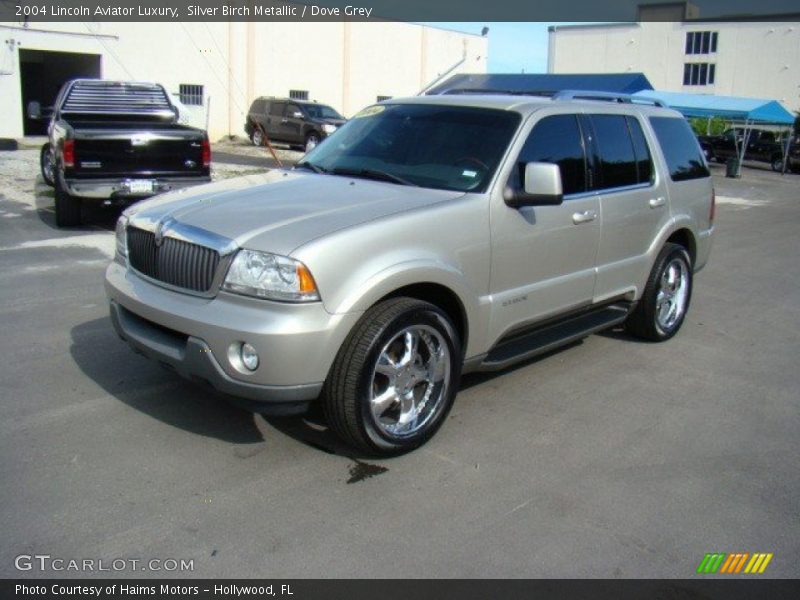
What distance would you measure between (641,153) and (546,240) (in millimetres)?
1622

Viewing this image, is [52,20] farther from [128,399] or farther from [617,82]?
[128,399]

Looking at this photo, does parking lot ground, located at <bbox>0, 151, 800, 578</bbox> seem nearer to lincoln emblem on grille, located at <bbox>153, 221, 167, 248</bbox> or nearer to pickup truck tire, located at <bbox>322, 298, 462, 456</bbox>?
pickup truck tire, located at <bbox>322, 298, 462, 456</bbox>

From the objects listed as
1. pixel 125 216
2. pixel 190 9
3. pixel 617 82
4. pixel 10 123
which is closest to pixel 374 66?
pixel 190 9

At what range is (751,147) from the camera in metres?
35.1

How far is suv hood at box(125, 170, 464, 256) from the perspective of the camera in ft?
12.7

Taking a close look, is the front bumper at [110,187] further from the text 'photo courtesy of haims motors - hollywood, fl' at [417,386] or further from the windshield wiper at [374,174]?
the windshield wiper at [374,174]

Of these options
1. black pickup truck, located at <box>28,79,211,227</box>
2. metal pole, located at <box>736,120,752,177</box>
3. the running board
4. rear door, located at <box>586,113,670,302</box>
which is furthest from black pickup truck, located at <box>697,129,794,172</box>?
the running board

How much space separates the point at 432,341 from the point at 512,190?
105 cm

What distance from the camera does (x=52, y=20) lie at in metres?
23.9

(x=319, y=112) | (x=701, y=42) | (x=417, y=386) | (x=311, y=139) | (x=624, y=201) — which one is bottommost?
(x=417, y=386)

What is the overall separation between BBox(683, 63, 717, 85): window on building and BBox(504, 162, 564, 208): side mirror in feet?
248

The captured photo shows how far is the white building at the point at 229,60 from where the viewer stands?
79.6ft

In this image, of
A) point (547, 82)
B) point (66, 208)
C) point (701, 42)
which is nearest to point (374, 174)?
point (66, 208)

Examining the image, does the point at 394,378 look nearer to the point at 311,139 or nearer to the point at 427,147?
the point at 427,147
